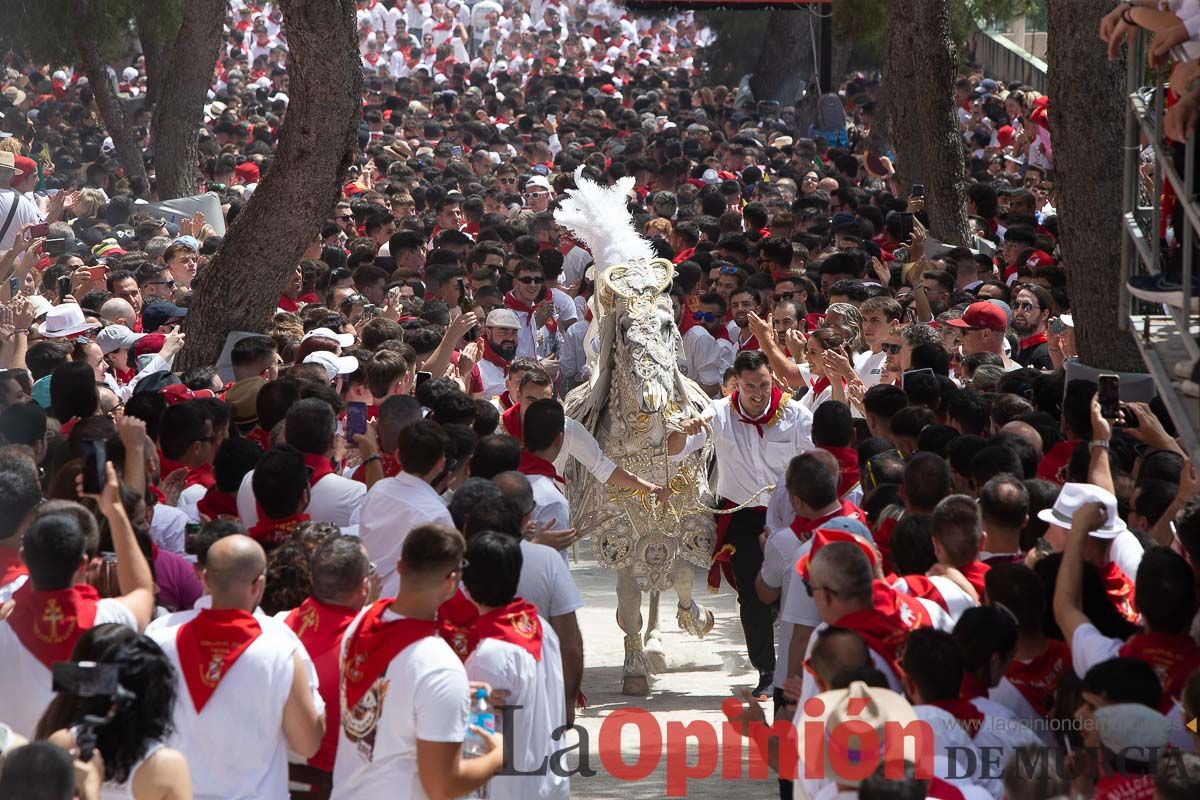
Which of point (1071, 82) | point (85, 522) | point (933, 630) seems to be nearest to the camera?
point (933, 630)

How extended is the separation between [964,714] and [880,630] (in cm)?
41

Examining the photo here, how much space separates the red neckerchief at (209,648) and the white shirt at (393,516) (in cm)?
149

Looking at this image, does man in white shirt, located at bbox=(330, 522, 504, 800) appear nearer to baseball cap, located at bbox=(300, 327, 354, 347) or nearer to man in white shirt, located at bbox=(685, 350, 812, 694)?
man in white shirt, located at bbox=(685, 350, 812, 694)

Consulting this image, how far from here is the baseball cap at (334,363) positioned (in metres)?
8.97

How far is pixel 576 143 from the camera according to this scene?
2634 centimetres

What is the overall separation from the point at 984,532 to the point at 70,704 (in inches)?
131

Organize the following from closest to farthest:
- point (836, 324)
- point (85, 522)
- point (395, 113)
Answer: point (85, 522) → point (836, 324) → point (395, 113)

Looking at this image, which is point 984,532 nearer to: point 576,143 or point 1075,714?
point 1075,714

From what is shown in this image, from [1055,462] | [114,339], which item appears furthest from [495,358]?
[1055,462]

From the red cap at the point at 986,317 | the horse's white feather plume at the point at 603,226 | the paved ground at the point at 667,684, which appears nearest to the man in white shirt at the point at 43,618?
the paved ground at the point at 667,684

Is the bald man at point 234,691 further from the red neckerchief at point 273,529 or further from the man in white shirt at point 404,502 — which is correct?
the man in white shirt at point 404,502

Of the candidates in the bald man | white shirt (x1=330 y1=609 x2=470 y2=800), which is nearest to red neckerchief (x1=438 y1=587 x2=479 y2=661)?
white shirt (x1=330 y1=609 x2=470 y2=800)

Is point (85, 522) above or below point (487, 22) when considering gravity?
below

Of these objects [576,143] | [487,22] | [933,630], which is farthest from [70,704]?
[487,22]
